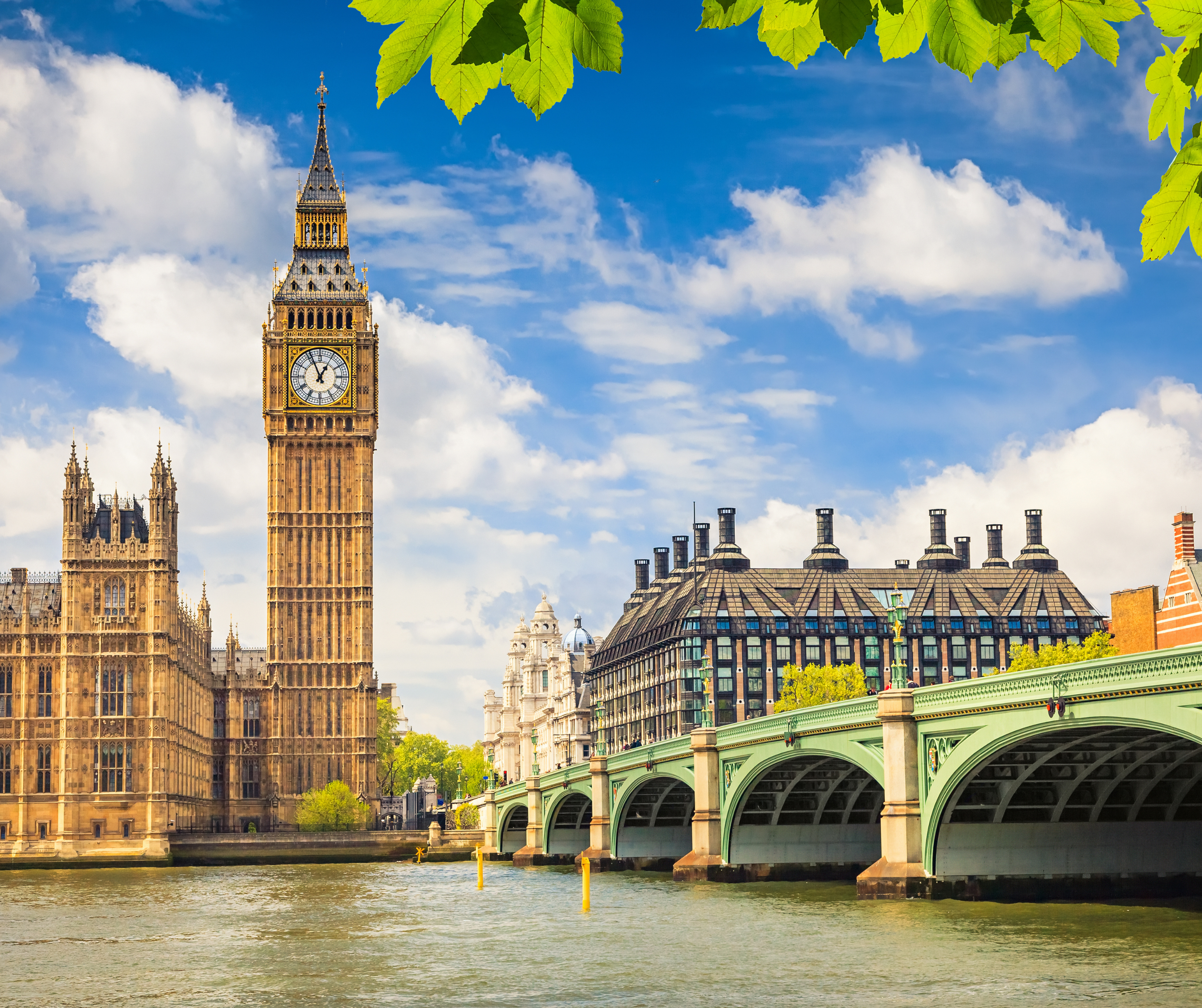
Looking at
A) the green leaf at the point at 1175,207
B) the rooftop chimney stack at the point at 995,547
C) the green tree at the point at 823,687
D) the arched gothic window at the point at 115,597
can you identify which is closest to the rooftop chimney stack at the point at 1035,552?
the rooftop chimney stack at the point at 995,547

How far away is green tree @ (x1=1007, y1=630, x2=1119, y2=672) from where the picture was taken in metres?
96.9

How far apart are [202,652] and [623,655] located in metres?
42.3

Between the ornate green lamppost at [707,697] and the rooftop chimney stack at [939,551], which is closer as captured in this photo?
the ornate green lamppost at [707,697]

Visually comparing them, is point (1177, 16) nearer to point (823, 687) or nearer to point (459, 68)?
point (459, 68)

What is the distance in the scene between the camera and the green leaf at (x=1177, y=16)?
19.0 ft

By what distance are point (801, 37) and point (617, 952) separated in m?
39.2

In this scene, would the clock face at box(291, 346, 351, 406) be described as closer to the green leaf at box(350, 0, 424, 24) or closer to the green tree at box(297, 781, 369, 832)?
the green tree at box(297, 781, 369, 832)

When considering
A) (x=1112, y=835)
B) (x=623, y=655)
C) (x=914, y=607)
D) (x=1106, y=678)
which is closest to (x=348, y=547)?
(x=623, y=655)

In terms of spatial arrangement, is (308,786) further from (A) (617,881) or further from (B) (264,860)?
(A) (617,881)

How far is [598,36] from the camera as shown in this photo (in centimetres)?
550

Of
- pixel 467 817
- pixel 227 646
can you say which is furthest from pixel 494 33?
pixel 467 817

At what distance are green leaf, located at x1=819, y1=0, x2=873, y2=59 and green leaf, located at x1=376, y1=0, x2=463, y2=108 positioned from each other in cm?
136

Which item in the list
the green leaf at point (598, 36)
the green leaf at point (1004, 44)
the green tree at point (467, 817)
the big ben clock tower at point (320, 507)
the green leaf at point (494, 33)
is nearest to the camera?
the green leaf at point (494, 33)

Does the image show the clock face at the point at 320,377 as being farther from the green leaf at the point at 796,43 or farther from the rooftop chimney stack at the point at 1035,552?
the green leaf at the point at 796,43
